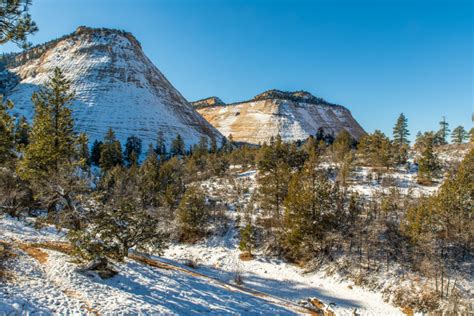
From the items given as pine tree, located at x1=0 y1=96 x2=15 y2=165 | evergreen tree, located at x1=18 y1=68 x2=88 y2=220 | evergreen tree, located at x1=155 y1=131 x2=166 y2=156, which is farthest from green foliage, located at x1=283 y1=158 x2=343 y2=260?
evergreen tree, located at x1=155 y1=131 x2=166 y2=156

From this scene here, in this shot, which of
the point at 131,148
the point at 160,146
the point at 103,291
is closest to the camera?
the point at 103,291

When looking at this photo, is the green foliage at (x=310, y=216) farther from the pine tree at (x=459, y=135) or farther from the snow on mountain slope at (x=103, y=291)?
the pine tree at (x=459, y=135)

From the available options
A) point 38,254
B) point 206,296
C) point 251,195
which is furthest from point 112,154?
point 206,296

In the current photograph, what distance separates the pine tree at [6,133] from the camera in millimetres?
8137

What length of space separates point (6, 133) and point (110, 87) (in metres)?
102

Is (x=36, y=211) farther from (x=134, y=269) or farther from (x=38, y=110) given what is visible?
(x=134, y=269)

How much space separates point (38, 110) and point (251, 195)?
2564 centimetres

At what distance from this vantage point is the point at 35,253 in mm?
11648

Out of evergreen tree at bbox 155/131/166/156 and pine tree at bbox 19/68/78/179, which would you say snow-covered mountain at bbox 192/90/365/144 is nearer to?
evergreen tree at bbox 155/131/166/156

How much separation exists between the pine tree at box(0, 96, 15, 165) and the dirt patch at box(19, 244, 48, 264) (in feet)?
13.9

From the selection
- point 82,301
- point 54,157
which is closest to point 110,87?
point 54,157

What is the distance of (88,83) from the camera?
9806 cm

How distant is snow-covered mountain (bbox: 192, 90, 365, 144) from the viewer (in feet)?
408

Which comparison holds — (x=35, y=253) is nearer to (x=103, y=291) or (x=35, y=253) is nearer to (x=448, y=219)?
(x=103, y=291)
